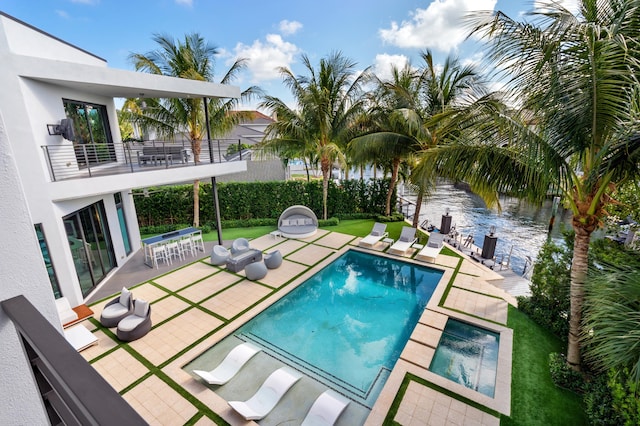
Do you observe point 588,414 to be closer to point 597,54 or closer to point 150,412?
point 597,54

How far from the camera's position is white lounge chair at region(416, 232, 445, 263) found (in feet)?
43.6

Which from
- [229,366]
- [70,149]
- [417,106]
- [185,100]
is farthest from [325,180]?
[229,366]

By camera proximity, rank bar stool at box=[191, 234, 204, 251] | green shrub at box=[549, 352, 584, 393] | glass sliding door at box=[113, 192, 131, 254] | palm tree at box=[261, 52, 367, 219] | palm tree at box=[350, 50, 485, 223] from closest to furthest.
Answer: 1. green shrub at box=[549, 352, 584, 393]
2. palm tree at box=[350, 50, 485, 223]
3. glass sliding door at box=[113, 192, 131, 254]
4. bar stool at box=[191, 234, 204, 251]
5. palm tree at box=[261, 52, 367, 219]

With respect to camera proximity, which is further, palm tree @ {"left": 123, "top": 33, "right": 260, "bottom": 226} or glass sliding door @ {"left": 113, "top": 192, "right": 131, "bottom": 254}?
palm tree @ {"left": 123, "top": 33, "right": 260, "bottom": 226}

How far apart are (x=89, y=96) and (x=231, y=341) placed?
440 inches

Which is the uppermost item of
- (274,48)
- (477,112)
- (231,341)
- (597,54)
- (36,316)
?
(274,48)

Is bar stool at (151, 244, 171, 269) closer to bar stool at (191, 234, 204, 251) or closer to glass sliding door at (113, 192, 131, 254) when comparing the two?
bar stool at (191, 234, 204, 251)

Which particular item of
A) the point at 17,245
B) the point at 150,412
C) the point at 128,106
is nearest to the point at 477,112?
the point at 17,245

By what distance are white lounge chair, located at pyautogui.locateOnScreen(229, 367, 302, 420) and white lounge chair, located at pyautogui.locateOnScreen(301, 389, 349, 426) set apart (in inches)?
30.2

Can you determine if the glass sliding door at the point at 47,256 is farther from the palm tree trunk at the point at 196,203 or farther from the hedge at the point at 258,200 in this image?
the palm tree trunk at the point at 196,203

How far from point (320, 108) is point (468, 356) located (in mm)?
13246

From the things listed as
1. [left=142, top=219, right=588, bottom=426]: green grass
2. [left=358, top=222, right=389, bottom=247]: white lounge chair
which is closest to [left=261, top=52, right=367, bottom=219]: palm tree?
[left=358, top=222, right=389, bottom=247]: white lounge chair

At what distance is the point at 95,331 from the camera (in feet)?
28.5

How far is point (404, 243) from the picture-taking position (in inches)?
574
